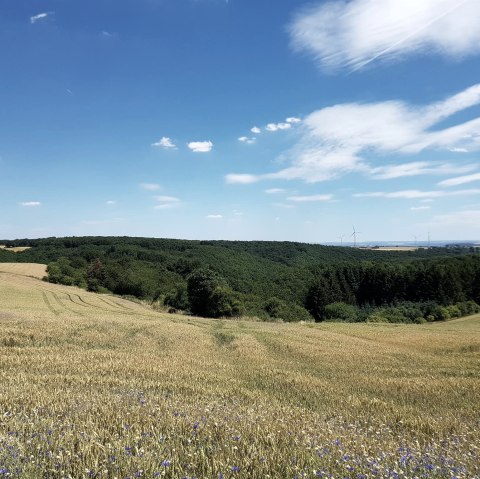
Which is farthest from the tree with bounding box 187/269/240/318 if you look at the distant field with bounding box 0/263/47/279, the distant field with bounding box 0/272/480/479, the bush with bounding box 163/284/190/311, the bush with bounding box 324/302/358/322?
the distant field with bounding box 0/272/480/479

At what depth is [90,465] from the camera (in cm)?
361

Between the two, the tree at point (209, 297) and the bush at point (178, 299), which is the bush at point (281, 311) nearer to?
the tree at point (209, 297)

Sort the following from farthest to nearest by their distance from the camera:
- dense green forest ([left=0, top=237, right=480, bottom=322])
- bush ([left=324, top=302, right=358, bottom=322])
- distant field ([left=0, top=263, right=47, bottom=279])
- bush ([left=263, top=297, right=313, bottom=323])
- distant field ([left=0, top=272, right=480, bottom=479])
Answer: bush ([left=324, top=302, right=358, bottom=322]), bush ([left=263, top=297, right=313, bottom=323]), distant field ([left=0, top=263, right=47, bottom=279]), dense green forest ([left=0, top=237, right=480, bottom=322]), distant field ([left=0, top=272, right=480, bottom=479])

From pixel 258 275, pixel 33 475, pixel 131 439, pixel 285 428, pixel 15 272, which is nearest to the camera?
pixel 33 475

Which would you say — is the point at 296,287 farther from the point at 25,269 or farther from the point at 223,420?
the point at 223,420

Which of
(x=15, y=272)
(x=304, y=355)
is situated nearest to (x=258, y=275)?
(x=15, y=272)

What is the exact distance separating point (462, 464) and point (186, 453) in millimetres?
3412

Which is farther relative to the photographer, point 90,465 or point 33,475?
point 90,465

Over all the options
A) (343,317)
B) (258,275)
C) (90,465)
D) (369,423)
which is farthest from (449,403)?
(258,275)

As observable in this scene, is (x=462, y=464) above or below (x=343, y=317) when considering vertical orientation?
above

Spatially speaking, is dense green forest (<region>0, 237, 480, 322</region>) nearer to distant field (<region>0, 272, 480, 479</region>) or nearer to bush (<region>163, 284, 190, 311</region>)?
bush (<region>163, 284, 190, 311</region>)

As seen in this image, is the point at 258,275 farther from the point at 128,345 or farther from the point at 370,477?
the point at 370,477

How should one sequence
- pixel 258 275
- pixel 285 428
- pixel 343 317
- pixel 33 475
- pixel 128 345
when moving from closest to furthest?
1. pixel 33 475
2. pixel 285 428
3. pixel 128 345
4. pixel 343 317
5. pixel 258 275

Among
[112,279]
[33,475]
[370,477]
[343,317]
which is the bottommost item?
[343,317]
